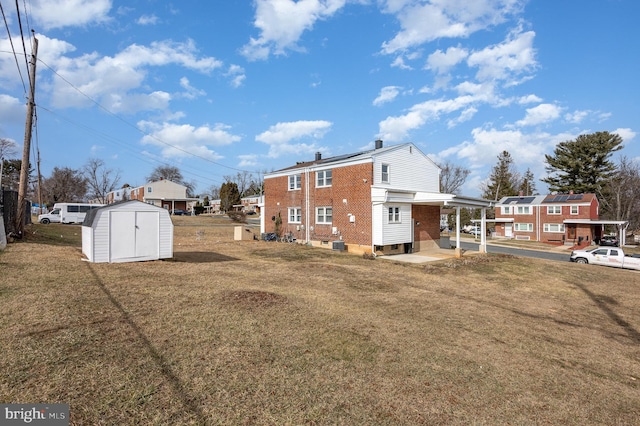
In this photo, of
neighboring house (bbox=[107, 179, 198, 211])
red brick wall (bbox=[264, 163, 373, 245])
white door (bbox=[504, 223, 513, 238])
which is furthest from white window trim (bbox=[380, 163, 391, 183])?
neighboring house (bbox=[107, 179, 198, 211])

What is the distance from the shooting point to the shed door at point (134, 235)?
12445 mm

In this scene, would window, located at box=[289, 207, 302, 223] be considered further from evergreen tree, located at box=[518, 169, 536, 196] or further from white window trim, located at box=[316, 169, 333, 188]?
evergreen tree, located at box=[518, 169, 536, 196]

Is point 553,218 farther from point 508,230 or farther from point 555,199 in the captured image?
point 508,230

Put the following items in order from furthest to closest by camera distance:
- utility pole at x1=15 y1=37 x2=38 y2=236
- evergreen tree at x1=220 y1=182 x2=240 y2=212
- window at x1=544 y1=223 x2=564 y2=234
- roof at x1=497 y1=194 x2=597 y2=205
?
evergreen tree at x1=220 y1=182 x2=240 y2=212, window at x1=544 y1=223 x2=564 y2=234, roof at x1=497 y1=194 x2=597 y2=205, utility pole at x1=15 y1=37 x2=38 y2=236

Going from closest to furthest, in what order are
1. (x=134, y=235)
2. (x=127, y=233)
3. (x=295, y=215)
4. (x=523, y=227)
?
(x=127, y=233), (x=134, y=235), (x=295, y=215), (x=523, y=227)

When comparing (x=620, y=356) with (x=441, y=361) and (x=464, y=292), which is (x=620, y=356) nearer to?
(x=441, y=361)

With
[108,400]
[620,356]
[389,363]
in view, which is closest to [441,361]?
[389,363]

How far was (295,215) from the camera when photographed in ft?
85.5

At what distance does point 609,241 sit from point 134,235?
5470 centimetres

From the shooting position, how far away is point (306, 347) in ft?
18.4

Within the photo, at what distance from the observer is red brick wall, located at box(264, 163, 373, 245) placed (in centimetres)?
2067

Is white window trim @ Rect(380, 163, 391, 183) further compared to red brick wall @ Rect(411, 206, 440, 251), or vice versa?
red brick wall @ Rect(411, 206, 440, 251)

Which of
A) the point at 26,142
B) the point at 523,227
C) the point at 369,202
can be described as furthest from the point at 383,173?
the point at 523,227

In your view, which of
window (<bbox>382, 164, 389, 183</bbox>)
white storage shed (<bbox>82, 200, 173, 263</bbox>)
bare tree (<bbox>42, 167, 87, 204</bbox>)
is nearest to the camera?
white storage shed (<bbox>82, 200, 173, 263</bbox>)
